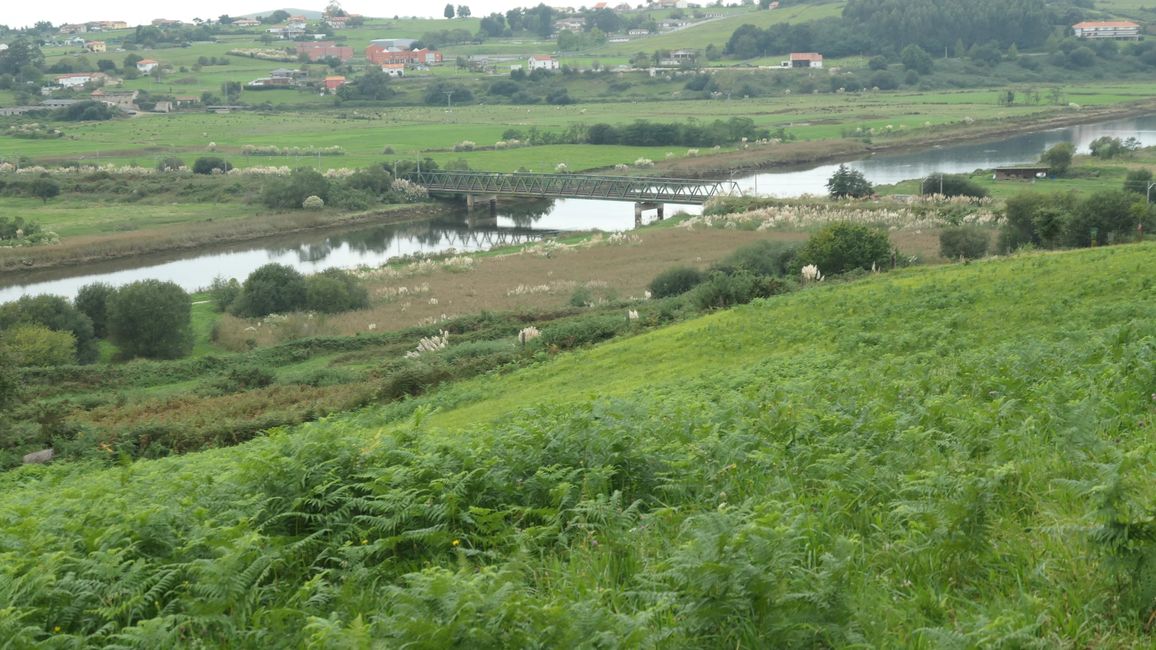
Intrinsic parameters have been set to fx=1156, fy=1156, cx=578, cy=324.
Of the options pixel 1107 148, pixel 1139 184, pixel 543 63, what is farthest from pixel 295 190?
pixel 543 63

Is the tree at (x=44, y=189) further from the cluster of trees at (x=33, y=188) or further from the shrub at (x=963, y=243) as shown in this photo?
the shrub at (x=963, y=243)

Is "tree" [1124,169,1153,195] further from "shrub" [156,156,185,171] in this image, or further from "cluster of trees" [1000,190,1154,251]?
"shrub" [156,156,185,171]

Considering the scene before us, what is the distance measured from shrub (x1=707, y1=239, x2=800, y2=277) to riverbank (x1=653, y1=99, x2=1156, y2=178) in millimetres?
47325

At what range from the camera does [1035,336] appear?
16250 millimetres

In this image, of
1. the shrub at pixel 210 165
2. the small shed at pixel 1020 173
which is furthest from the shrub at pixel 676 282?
the shrub at pixel 210 165

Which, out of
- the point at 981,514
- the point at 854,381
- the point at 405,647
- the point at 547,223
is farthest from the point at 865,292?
the point at 547,223

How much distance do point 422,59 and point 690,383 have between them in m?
181

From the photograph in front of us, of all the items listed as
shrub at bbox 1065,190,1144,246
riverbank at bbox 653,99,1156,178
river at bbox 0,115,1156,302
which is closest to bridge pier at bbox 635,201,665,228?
river at bbox 0,115,1156,302

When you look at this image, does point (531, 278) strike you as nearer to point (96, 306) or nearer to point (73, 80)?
point (96, 306)

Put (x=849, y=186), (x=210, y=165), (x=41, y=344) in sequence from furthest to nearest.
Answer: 1. (x=210, y=165)
2. (x=849, y=186)
3. (x=41, y=344)

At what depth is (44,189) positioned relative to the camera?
3187 inches

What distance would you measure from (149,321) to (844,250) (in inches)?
878

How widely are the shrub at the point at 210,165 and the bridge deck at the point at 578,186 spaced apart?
661 inches

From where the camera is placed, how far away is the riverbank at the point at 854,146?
309 ft
